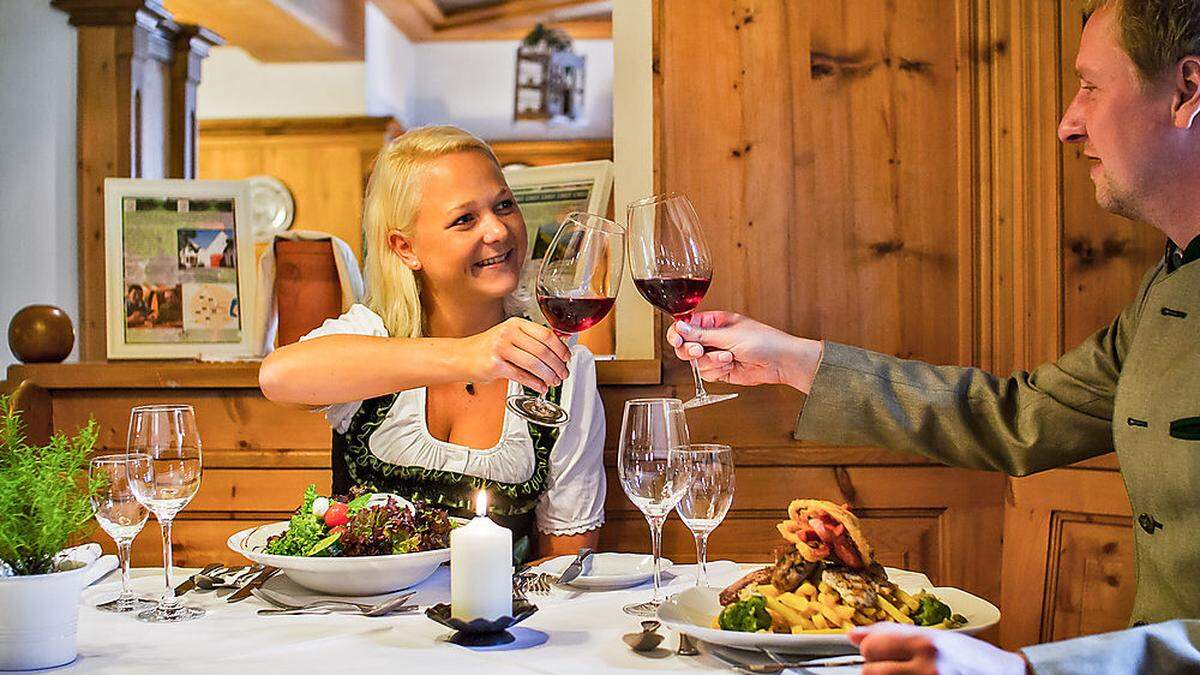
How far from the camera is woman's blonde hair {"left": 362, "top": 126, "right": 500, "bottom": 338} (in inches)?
82.6

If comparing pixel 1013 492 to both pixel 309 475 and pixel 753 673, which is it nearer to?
pixel 753 673

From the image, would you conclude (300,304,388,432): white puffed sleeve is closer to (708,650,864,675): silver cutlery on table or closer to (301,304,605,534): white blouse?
(301,304,605,534): white blouse

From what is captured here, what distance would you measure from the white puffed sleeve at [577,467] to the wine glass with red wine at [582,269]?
0.59m

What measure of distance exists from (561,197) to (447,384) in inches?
27.6

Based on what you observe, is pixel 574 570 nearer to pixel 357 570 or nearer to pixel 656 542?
pixel 656 542

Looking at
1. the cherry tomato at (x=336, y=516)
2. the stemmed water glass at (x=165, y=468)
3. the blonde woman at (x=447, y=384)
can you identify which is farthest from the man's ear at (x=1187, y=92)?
the stemmed water glass at (x=165, y=468)

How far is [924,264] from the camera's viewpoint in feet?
7.83

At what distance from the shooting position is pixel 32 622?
3.77 ft

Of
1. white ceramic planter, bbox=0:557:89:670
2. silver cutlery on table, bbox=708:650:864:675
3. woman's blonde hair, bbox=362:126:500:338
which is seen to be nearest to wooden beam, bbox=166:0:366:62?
woman's blonde hair, bbox=362:126:500:338

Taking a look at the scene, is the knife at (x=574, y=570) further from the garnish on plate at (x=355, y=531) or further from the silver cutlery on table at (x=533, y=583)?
the garnish on plate at (x=355, y=531)

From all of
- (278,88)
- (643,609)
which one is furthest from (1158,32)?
(278,88)

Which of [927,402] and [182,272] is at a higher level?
[182,272]

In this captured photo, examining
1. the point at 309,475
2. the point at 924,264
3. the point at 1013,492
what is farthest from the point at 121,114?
the point at 1013,492

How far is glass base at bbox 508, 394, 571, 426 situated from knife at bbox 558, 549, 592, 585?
181 millimetres
